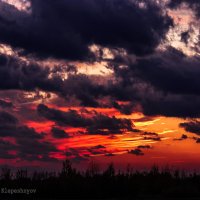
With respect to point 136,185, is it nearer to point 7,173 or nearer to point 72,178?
point 72,178

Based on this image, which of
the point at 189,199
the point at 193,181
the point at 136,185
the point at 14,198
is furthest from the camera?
the point at 193,181

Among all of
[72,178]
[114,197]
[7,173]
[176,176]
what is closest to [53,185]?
[72,178]

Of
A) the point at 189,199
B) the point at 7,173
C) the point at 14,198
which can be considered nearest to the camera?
the point at 189,199

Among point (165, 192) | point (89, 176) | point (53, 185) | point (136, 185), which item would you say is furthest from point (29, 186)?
point (165, 192)

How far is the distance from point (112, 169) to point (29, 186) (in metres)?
9.67

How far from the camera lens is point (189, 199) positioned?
4112cm

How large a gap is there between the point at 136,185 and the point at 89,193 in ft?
19.1

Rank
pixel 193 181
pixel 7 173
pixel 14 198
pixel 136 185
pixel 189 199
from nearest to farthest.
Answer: pixel 189 199
pixel 14 198
pixel 136 185
pixel 193 181
pixel 7 173

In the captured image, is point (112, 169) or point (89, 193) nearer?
point (89, 193)

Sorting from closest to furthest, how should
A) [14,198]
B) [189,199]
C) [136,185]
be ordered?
1. [189,199]
2. [14,198]
3. [136,185]

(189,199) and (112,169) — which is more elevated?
(112,169)

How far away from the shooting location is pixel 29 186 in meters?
50.1

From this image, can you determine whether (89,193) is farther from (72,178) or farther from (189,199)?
(189,199)

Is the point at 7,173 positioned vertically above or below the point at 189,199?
above
